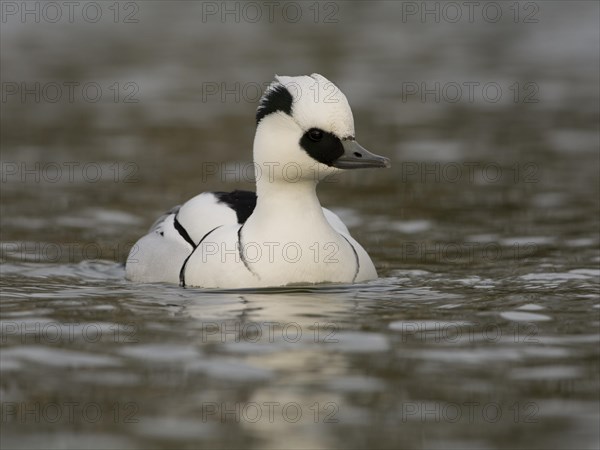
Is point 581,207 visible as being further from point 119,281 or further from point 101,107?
point 101,107

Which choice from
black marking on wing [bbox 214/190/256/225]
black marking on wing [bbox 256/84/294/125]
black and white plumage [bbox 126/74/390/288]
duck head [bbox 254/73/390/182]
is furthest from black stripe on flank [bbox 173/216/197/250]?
black marking on wing [bbox 256/84/294/125]

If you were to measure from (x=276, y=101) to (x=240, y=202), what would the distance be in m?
1.44

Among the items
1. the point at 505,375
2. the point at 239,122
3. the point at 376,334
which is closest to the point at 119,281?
the point at 376,334

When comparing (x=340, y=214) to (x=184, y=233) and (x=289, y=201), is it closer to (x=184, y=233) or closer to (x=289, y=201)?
(x=184, y=233)

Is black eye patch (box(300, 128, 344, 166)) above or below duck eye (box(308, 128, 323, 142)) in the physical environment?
below

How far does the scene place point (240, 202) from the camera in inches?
432

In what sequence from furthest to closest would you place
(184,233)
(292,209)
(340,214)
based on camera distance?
(340,214) < (184,233) < (292,209)

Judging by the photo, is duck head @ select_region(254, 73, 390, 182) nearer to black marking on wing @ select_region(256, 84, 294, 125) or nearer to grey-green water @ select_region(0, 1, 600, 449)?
black marking on wing @ select_region(256, 84, 294, 125)

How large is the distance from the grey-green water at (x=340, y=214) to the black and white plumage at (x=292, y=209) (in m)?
0.17

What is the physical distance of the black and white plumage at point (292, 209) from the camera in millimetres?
9586

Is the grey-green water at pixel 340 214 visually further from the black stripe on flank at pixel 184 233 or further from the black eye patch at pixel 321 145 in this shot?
the black eye patch at pixel 321 145

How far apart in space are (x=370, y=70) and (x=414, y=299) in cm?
1313

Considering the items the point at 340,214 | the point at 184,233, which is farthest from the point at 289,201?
the point at 340,214

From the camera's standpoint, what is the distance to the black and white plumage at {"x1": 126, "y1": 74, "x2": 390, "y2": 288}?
377 inches
